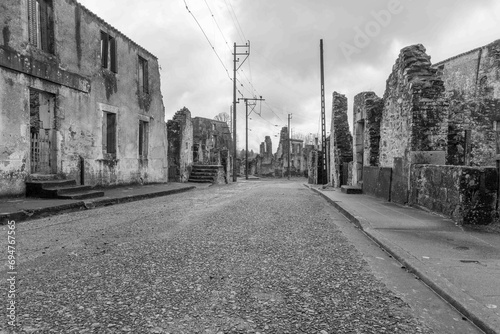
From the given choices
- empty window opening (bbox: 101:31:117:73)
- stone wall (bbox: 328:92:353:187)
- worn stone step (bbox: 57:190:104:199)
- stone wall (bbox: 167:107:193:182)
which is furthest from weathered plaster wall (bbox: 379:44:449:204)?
stone wall (bbox: 167:107:193:182)

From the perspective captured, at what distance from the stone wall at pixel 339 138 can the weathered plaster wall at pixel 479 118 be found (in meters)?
5.59

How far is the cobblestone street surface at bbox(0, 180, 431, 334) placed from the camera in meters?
2.64

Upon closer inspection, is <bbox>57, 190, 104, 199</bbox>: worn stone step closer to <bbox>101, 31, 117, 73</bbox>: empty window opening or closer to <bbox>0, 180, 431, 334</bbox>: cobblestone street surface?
<bbox>0, 180, 431, 334</bbox>: cobblestone street surface

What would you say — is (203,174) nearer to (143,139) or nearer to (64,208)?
(143,139)

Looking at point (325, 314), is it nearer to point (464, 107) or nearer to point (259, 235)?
point (259, 235)

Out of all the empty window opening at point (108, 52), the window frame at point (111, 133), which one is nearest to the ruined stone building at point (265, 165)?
the window frame at point (111, 133)

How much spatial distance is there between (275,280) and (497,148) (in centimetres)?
1596

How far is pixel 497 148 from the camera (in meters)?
15.4

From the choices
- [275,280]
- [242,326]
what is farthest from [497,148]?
[242,326]

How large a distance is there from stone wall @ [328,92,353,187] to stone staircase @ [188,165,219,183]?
783 centimetres

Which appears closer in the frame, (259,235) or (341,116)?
(259,235)

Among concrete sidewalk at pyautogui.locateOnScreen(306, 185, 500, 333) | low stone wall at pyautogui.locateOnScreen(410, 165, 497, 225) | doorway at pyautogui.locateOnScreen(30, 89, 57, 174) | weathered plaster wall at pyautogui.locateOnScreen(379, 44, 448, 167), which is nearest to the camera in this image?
concrete sidewalk at pyautogui.locateOnScreen(306, 185, 500, 333)

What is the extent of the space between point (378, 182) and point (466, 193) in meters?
5.58

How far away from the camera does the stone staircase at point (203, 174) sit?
2302 cm
